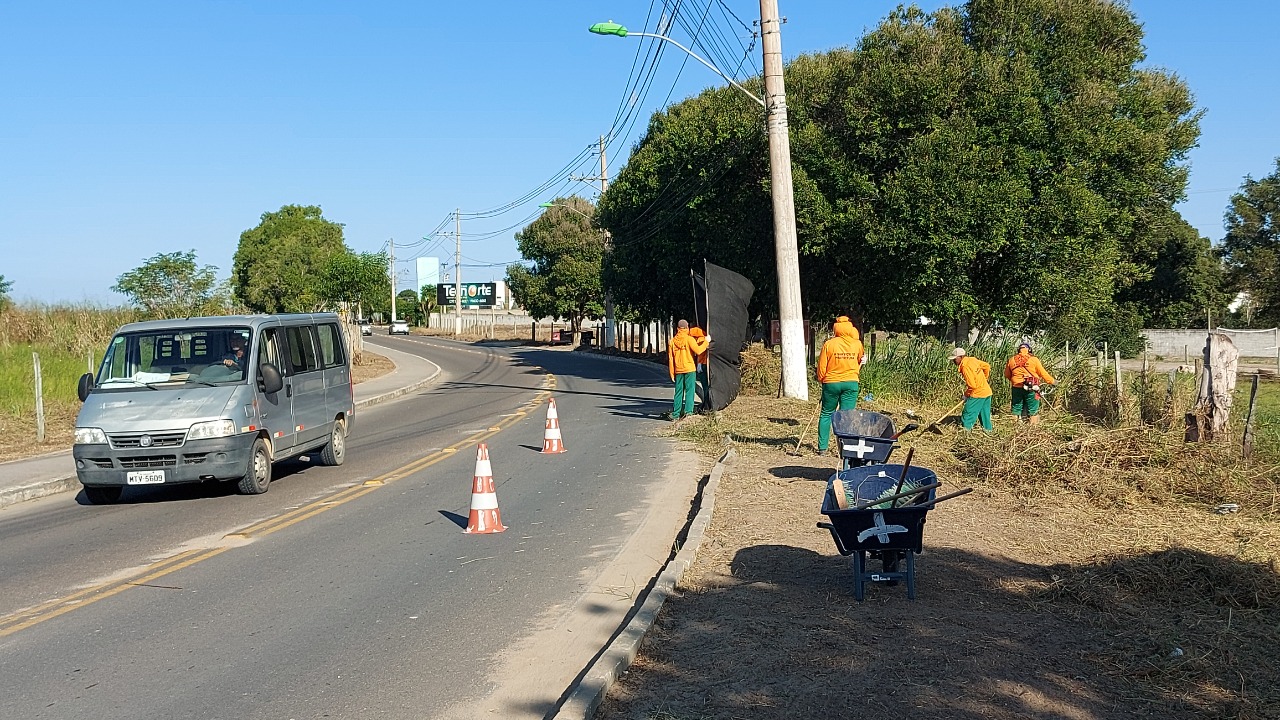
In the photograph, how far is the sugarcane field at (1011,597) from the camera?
5.04 metres

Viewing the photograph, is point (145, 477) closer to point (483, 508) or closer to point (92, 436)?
point (92, 436)

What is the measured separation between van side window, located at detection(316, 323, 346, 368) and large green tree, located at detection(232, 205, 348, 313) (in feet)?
93.0

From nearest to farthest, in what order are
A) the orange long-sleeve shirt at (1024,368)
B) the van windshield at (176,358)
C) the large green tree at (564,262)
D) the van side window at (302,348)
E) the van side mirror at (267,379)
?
the van windshield at (176,358)
the van side mirror at (267,379)
the van side window at (302,348)
the orange long-sleeve shirt at (1024,368)
the large green tree at (564,262)

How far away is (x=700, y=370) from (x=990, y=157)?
8.02 meters

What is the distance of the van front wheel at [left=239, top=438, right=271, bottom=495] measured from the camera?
11.4 meters

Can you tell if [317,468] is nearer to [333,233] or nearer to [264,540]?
[264,540]

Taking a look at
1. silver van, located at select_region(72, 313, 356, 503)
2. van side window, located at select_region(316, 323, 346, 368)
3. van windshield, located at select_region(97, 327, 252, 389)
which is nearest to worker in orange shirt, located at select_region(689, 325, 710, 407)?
van side window, located at select_region(316, 323, 346, 368)

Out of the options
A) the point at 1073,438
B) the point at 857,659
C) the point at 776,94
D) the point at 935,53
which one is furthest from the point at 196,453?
the point at 935,53

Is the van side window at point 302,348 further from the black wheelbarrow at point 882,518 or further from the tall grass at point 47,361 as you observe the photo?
the black wheelbarrow at point 882,518

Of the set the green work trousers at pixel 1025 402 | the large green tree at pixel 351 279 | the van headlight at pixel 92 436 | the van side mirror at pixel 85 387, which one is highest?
the large green tree at pixel 351 279

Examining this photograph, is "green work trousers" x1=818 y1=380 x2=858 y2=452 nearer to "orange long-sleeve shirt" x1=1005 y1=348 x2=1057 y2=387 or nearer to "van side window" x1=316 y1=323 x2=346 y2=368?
"orange long-sleeve shirt" x1=1005 y1=348 x2=1057 y2=387

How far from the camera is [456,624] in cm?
660

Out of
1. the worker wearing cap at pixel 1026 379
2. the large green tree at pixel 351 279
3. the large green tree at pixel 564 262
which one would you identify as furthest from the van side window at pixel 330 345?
the large green tree at pixel 564 262

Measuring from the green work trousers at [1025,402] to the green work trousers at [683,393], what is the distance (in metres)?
5.30
